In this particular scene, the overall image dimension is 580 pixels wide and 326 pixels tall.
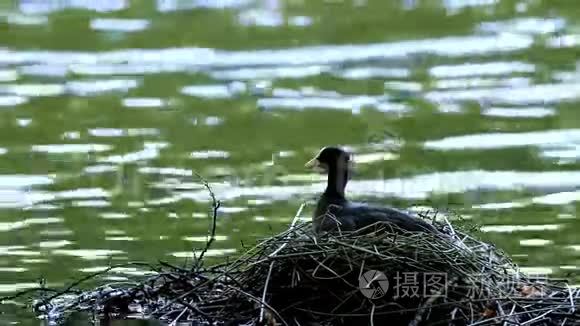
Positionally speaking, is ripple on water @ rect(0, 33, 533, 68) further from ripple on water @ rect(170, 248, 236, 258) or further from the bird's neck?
the bird's neck

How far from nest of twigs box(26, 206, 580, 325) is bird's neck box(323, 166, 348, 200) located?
16.8 inches

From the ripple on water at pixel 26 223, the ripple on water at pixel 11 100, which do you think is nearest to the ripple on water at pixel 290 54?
the ripple on water at pixel 11 100

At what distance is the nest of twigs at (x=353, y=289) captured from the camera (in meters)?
6.96

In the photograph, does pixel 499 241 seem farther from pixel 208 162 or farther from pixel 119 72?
pixel 119 72

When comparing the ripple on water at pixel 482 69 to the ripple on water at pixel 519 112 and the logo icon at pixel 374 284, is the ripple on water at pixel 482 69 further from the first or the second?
the logo icon at pixel 374 284

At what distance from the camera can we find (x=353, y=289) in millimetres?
7035

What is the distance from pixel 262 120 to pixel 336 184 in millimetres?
5888

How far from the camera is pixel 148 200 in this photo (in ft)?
35.6

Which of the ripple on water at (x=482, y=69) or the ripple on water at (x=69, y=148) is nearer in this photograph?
the ripple on water at (x=69, y=148)

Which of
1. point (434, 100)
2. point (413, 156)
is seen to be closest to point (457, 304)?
point (413, 156)

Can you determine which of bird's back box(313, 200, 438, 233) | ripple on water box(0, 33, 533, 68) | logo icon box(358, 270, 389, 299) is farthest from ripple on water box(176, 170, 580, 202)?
ripple on water box(0, 33, 533, 68)

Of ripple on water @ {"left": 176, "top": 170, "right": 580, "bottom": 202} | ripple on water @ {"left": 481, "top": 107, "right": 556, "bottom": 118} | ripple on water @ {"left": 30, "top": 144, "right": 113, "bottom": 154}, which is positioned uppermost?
ripple on water @ {"left": 481, "top": 107, "right": 556, "bottom": 118}

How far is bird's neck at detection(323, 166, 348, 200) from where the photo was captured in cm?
804

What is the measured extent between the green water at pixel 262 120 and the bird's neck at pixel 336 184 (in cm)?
119
